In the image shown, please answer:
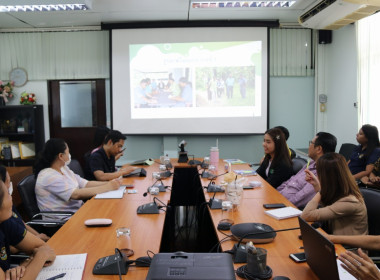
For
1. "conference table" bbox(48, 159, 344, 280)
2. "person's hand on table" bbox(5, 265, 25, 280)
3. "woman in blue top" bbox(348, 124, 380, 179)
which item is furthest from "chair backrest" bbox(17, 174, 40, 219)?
"woman in blue top" bbox(348, 124, 380, 179)

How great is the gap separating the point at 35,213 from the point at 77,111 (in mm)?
3692

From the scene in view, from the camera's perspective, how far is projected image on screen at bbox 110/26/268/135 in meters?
5.69

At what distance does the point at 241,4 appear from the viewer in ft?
15.3

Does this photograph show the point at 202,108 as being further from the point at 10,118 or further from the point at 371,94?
the point at 10,118

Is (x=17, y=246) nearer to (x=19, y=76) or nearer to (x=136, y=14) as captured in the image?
(x=136, y=14)

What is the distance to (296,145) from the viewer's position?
6133mm

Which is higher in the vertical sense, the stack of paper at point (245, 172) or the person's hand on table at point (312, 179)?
the person's hand on table at point (312, 179)

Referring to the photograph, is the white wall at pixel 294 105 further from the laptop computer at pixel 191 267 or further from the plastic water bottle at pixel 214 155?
the laptop computer at pixel 191 267

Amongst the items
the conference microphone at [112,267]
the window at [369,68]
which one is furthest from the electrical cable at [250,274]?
the window at [369,68]

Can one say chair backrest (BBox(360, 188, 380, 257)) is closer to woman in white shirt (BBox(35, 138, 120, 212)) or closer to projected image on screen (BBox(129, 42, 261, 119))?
woman in white shirt (BBox(35, 138, 120, 212))

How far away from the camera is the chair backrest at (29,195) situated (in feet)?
8.57

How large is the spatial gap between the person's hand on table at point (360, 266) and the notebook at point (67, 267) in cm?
108

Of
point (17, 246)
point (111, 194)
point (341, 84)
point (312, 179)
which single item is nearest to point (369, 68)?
point (341, 84)

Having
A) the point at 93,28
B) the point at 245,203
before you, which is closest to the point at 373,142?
the point at 245,203
